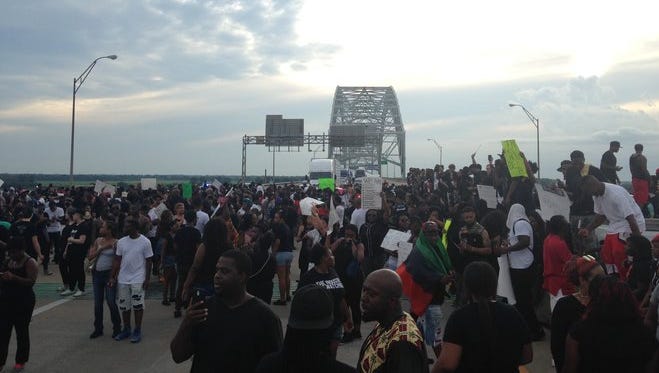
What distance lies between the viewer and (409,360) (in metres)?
2.88

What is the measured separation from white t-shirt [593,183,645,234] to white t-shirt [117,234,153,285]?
232 inches

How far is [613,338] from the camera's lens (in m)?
3.32

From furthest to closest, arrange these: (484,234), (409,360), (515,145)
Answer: (515,145), (484,234), (409,360)

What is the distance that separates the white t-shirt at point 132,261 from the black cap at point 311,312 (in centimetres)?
564

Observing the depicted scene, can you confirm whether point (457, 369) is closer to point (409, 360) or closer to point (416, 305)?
point (409, 360)

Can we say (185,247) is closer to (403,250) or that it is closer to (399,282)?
(403,250)

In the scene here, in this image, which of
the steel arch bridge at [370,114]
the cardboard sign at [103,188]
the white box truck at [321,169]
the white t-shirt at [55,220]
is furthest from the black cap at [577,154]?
the steel arch bridge at [370,114]

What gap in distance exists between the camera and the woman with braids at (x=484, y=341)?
3316 millimetres

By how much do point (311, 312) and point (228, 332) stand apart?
91 cm

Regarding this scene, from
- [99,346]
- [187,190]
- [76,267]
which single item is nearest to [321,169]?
[187,190]

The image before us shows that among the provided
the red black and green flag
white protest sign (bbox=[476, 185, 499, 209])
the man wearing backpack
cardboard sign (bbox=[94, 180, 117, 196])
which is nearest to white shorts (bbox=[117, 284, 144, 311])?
the red black and green flag

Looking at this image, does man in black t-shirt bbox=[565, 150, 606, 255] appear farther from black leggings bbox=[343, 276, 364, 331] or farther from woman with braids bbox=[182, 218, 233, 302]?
woman with braids bbox=[182, 218, 233, 302]

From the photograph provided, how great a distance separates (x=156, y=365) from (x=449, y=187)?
1027cm

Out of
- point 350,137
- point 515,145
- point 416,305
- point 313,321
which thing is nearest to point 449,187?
point 515,145
